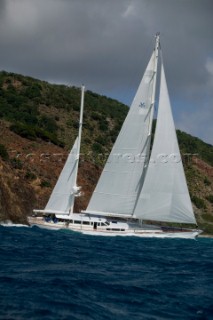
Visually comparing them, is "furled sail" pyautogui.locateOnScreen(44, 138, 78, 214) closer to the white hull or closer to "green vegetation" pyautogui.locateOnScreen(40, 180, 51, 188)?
the white hull

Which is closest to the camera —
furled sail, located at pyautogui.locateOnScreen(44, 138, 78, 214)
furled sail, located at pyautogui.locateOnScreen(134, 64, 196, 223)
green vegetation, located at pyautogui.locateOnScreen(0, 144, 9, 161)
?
furled sail, located at pyautogui.locateOnScreen(134, 64, 196, 223)

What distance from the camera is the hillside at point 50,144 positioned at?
5231 centimetres

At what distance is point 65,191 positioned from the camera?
4341cm

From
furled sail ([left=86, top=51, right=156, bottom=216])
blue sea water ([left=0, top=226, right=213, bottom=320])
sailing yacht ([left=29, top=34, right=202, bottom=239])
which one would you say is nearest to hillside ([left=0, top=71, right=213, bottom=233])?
sailing yacht ([left=29, top=34, right=202, bottom=239])

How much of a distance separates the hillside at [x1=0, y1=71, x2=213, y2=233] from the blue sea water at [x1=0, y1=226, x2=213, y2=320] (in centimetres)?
2269

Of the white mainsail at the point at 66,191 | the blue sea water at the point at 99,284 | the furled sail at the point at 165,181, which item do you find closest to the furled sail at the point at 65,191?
the white mainsail at the point at 66,191

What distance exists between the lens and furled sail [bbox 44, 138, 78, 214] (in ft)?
142

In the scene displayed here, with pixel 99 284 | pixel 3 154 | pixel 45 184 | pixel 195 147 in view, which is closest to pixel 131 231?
pixel 45 184

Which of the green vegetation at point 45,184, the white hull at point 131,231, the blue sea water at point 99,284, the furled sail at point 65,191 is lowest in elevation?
the blue sea water at point 99,284

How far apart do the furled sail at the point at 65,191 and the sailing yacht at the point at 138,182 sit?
0.07m

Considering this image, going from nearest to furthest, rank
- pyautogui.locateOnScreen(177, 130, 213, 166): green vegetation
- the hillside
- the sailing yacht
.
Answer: the sailing yacht
the hillside
pyautogui.locateOnScreen(177, 130, 213, 166): green vegetation

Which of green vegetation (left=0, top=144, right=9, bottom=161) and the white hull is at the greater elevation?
green vegetation (left=0, top=144, right=9, bottom=161)

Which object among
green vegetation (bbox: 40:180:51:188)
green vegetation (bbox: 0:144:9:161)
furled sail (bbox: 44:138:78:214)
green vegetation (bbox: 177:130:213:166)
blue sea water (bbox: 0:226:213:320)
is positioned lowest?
blue sea water (bbox: 0:226:213:320)

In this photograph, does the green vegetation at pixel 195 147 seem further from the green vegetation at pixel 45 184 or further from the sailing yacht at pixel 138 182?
the sailing yacht at pixel 138 182
